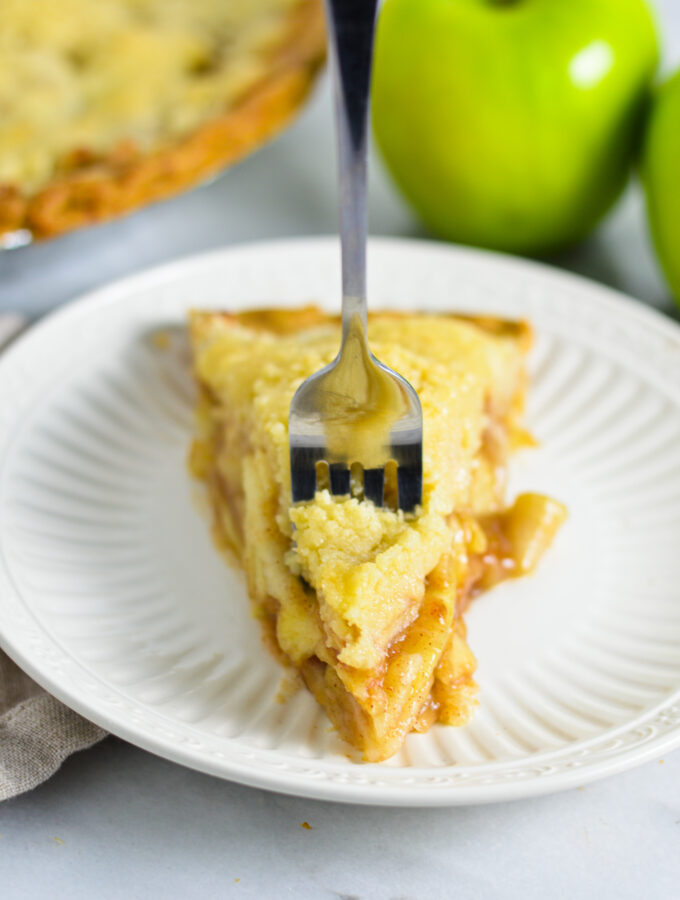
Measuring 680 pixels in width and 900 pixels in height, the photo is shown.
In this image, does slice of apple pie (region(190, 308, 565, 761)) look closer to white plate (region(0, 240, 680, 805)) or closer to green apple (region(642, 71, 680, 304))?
white plate (region(0, 240, 680, 805))

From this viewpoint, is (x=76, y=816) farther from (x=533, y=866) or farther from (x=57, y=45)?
(x=57, y=45)

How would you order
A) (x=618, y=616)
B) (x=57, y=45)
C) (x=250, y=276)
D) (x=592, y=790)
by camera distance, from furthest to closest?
(x=57, y=45), (x=250, y=276), (x=618, y=616), (x=592, y=790)

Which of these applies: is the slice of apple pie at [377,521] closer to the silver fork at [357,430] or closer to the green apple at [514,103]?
the silver fork at [357,430]

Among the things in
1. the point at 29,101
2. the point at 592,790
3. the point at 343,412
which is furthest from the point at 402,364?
the point at 29,101

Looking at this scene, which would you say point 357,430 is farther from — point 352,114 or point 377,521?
point 352,114

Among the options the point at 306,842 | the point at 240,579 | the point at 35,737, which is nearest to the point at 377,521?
the point at 240,579

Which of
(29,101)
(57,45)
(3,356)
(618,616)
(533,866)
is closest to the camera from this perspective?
(533,866)

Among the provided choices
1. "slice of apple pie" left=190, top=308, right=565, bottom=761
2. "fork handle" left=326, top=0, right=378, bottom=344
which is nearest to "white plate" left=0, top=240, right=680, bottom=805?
"slice of apple pie" left=190, top=308, right=565, bottom=761

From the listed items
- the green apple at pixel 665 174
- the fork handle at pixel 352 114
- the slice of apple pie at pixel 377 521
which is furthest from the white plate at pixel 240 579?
the fork handle at pixel 352 114
